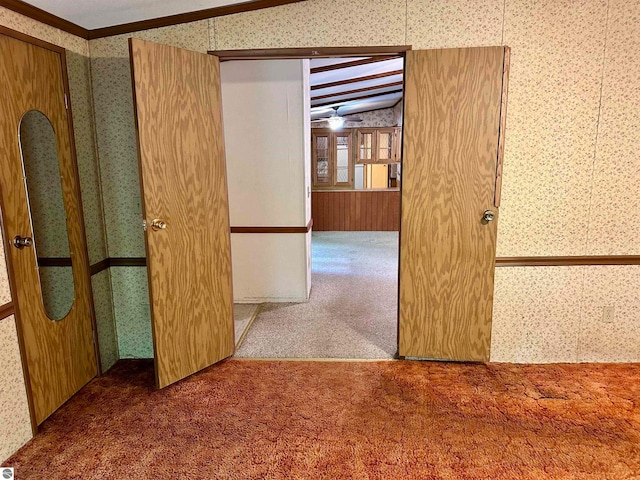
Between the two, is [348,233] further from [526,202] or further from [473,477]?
[473,477]

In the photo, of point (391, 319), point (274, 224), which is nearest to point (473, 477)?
point (391, 319)

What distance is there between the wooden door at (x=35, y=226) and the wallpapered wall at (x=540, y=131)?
0.32 meters

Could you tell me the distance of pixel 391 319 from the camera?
11.6 feet

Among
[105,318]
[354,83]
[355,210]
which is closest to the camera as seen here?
[105,318]

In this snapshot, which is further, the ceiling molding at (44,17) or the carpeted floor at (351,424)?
the ceiling molding at (44,17)

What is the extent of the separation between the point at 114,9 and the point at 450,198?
7.10ft

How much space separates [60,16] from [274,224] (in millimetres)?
2173

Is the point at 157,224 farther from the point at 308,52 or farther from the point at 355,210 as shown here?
the point at 355,210

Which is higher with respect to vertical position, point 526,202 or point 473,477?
point 526,202

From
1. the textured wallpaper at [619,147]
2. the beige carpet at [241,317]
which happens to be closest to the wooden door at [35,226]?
the beige carpet at [241,317]

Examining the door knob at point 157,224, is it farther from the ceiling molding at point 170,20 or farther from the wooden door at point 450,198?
the wooden door at point 450,198

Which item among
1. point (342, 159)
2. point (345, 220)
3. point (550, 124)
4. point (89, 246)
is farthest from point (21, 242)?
point (342, 159)

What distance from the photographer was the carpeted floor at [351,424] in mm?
1868

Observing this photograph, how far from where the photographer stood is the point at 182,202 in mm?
2447
